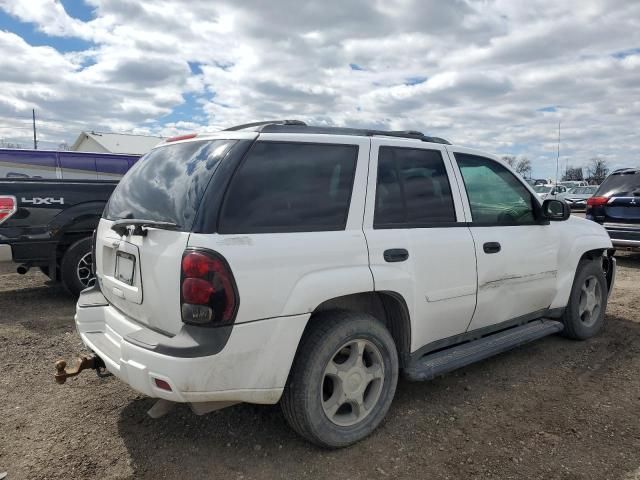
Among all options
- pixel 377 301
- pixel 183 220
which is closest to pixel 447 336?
pixel 377 301

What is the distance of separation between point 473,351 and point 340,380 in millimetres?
1198

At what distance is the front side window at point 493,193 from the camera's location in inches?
149

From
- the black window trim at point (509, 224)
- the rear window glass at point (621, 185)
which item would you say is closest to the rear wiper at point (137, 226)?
the black window trim at point (509, 224)

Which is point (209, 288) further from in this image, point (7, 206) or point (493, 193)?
point (7, 206)

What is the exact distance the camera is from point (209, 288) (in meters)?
2.43

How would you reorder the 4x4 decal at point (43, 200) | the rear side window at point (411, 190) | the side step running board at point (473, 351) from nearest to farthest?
the rear side window at point (411, 190) < the side step running board at point (473, 351) < the 4x4 decal at point (43, 200)

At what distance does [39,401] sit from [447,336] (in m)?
2.93

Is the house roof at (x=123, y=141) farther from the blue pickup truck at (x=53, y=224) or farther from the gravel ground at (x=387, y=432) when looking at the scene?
the gravel ground at (x=387, y=432)

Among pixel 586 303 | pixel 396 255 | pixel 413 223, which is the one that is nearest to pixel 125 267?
pixel 396 255

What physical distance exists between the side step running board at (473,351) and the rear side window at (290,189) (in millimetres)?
1136

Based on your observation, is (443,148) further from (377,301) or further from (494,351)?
(494,351)

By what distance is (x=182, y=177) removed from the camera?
112 inches

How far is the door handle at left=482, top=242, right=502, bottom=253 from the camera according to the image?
3.66 m

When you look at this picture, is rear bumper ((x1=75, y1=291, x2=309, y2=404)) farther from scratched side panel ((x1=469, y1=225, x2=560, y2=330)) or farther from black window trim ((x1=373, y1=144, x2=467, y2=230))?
scratched side panel ((x1=469, y1=225, x2=560, y2=330))
